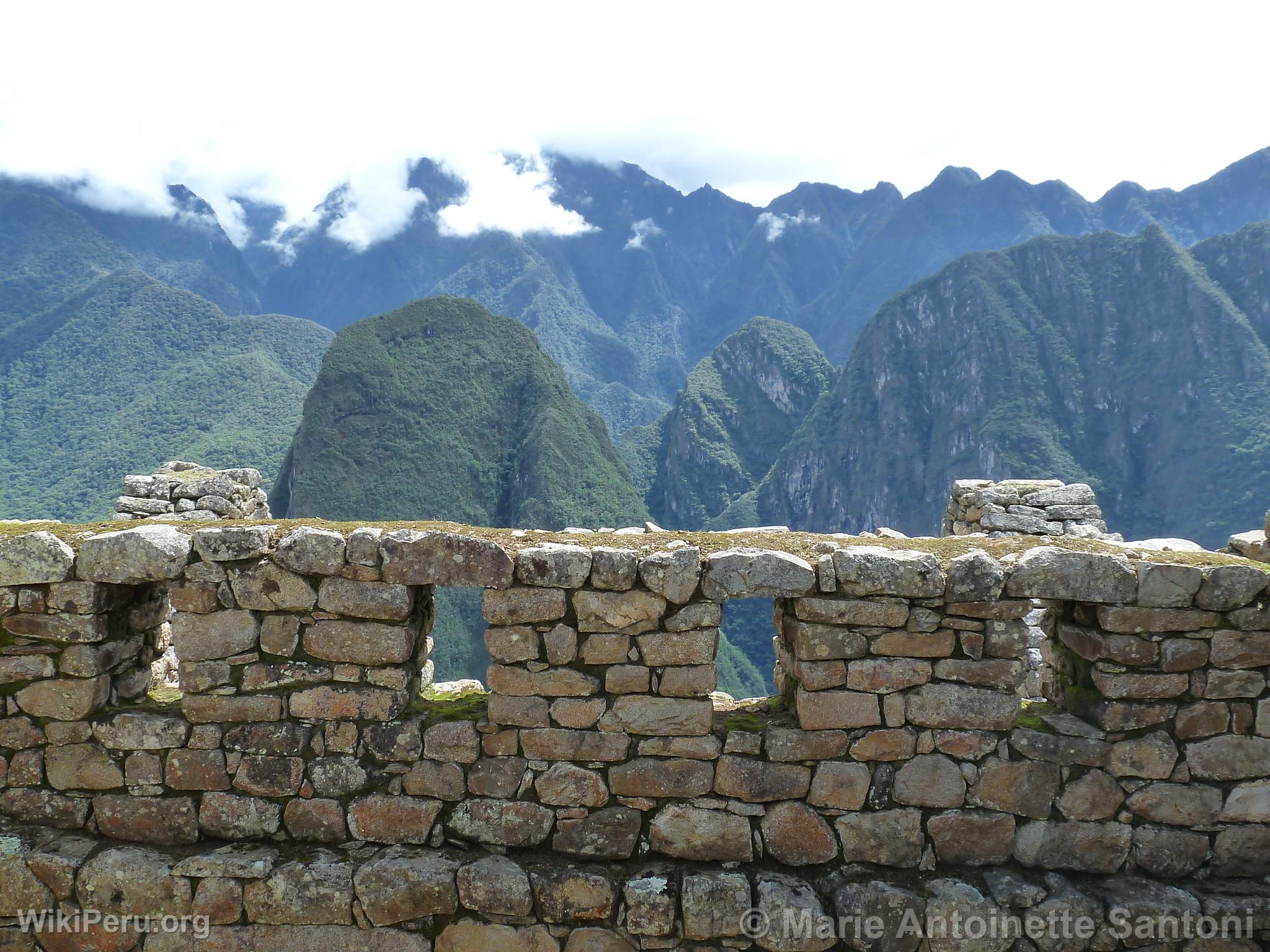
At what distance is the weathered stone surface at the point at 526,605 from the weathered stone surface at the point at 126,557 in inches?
70.4

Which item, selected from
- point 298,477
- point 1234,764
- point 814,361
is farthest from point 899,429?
point 1234,764

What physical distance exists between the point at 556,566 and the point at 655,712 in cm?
101

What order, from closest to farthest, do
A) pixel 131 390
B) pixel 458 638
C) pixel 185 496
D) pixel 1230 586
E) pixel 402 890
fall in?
pixel 1230 586 < pixel 402 890 < pixel 185 496 < pixel 458 638 < pixel 131 390

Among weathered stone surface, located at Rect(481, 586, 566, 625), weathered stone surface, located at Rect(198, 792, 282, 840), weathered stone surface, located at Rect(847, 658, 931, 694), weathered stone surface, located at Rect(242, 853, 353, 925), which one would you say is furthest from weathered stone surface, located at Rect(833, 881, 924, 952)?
weathered stone surface, located at Rect(198, 792, 282, 840)

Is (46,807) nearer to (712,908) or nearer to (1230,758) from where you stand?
(712,908)

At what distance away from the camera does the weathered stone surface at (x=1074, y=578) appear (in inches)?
173

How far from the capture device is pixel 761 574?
4.38 meters

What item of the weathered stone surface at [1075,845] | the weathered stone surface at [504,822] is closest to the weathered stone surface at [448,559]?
the weathered stone surface at [504,822]

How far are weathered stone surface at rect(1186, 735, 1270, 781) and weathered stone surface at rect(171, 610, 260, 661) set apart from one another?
5.36 m

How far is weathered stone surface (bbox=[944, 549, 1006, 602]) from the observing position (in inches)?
173

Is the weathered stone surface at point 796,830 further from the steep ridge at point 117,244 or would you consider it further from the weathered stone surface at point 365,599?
the steep ridge at point 117,244

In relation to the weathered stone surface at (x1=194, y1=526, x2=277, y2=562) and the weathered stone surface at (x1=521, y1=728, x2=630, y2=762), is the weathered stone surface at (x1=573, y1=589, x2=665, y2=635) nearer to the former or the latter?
the weathered stone surface at (x1=521, y1=728, x2=630, y2=762)

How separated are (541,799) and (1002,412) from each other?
402 ft

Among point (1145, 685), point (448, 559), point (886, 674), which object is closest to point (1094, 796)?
point (1145, 685)
